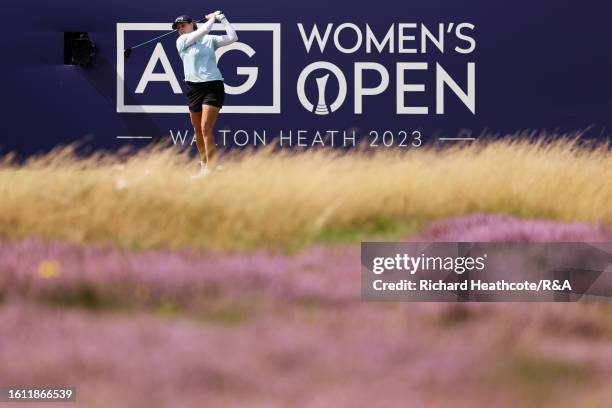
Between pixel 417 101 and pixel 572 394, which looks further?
pixel 417 101

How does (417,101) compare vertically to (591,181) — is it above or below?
above

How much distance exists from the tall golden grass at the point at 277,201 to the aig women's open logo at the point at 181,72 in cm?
146

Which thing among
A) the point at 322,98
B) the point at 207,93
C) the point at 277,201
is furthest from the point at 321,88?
the point at 277,201

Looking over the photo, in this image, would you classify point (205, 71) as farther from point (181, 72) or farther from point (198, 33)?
point (181, 72)

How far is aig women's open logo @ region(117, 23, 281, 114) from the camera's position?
7.85m

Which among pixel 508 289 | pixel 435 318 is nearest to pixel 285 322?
pixel 435 318

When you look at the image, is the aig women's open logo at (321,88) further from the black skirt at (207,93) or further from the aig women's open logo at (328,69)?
the black skirt at (207,93)

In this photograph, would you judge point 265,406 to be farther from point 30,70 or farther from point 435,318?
point 30,70

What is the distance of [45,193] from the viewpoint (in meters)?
4.96

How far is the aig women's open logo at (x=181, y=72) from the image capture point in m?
7.85

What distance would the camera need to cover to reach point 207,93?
21.9 ft

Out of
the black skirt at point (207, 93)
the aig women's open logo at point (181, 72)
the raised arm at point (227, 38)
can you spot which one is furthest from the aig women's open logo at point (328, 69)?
the raised arm at point (227, 38)

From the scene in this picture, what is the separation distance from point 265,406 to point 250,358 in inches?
14.4

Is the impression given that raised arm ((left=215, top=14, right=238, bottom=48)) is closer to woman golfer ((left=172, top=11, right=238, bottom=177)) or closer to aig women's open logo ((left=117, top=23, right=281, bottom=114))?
woman golfer ((left=172, top=11, right=238, bottom=177))
